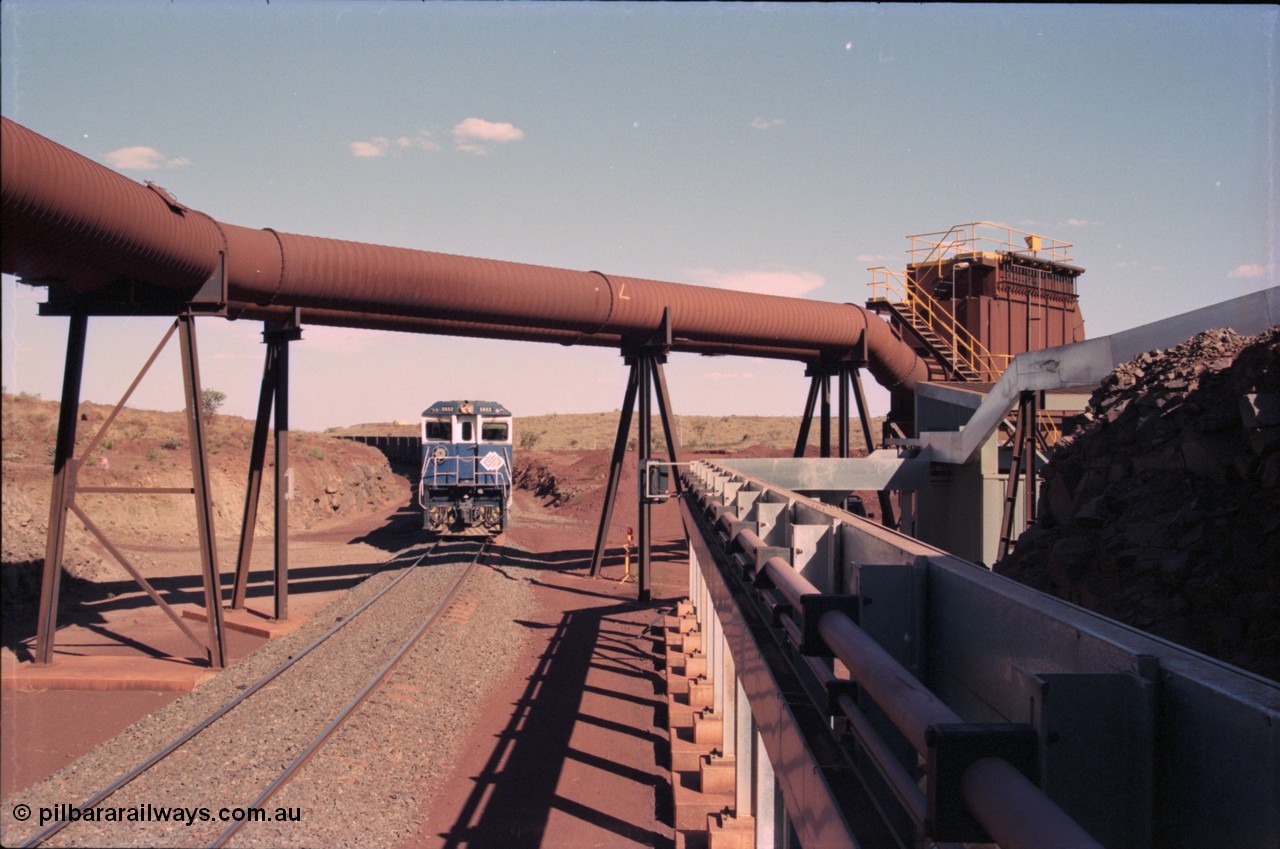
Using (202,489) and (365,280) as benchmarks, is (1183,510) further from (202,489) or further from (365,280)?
(202,489)

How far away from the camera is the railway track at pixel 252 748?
291 inches

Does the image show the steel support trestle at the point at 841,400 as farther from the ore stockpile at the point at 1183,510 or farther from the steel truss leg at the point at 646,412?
the ore stockpile at the point at 1183,510

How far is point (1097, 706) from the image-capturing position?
210 cm

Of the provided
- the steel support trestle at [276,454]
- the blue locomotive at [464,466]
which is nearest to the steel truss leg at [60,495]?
the steel support trestle at [276,454]

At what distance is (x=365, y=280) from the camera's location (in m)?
14.4

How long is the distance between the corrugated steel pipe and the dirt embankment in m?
8.62

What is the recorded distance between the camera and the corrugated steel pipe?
922 cm

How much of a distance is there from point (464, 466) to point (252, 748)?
56.8ft

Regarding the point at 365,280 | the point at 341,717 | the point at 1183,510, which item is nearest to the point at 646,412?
the point at 365,280

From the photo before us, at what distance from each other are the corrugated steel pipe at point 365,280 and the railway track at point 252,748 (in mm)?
5381

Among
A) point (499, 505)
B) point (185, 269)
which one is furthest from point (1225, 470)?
point (499, 505)

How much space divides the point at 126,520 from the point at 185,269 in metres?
19.9

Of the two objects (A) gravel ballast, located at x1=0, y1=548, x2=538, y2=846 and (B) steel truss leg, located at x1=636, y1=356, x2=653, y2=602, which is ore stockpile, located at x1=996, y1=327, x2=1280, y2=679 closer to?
(A) gravel ballast, located at x1=0, y1=548, x2=538, y2=846

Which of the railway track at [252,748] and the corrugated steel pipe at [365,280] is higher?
the corrugated steel pipe at [365,280]
